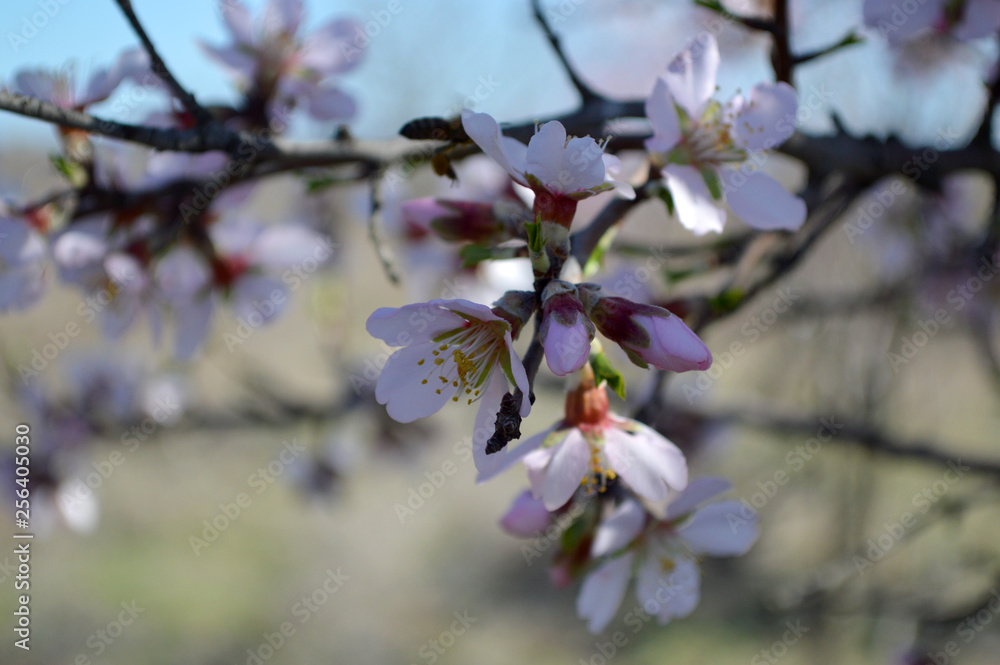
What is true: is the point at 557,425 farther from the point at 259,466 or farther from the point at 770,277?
the point at 259,466

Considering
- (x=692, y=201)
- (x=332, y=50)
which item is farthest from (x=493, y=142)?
(x=332, y=50)

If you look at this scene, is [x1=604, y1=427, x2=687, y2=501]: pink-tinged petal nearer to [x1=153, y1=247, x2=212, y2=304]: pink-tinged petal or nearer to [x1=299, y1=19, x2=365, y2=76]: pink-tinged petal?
[x1=153, y1=247, x2=212, y2=304]: pink-tinged petal

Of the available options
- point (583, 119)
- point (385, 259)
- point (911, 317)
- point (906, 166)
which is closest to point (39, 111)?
point (385, 259)

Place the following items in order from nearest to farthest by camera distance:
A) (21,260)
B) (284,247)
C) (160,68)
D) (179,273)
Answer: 1. (160,68)
2. (21,260)
3. (179,273)
4. (284,247)

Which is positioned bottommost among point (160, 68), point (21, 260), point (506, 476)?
point (506, 476)

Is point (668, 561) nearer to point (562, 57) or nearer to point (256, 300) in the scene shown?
point (562, 57)
